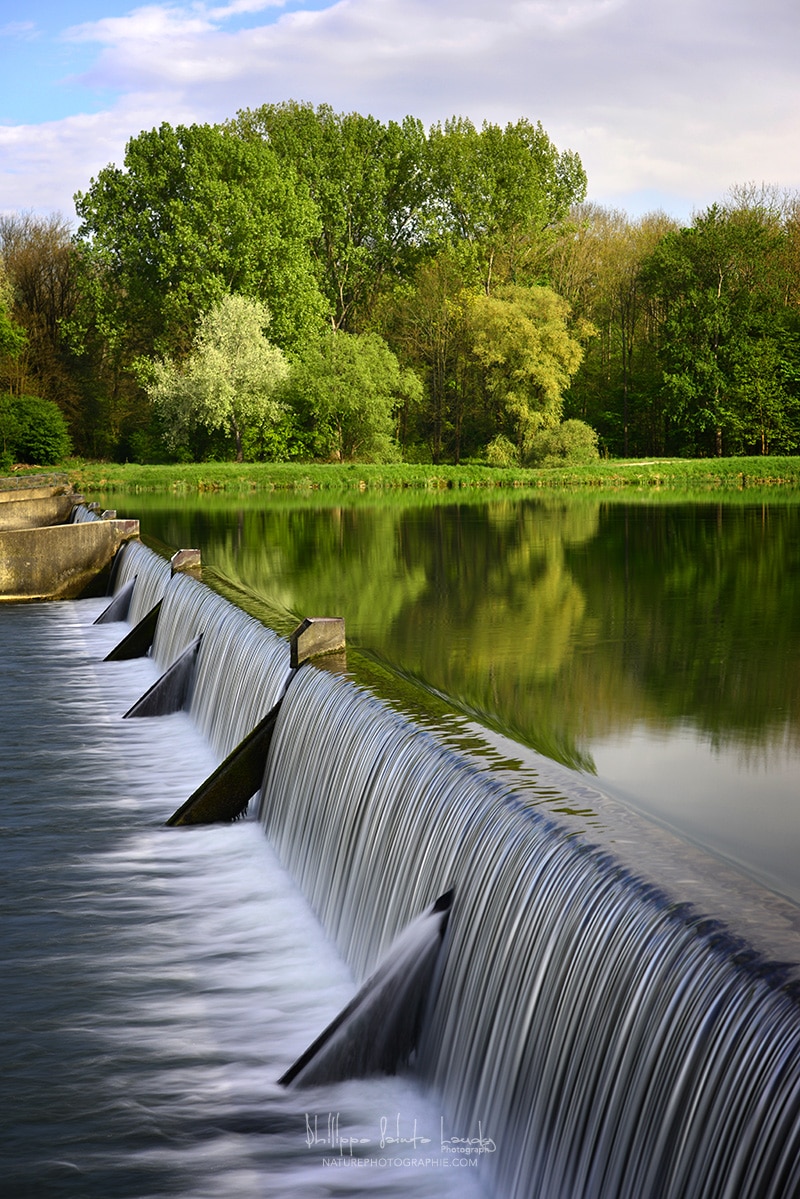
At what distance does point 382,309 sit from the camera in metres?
71.4

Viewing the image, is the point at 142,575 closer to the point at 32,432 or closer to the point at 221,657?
the point at 221,657

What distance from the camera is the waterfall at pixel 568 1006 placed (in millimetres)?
3229

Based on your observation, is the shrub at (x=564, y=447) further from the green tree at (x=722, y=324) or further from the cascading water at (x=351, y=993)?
the cascading water at (x=351, y=993)

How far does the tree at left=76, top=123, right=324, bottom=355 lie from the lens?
5762 centimetres

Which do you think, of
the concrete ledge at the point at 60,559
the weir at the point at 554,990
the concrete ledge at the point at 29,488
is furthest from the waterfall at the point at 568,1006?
the concrete ledge at the point at 29,488

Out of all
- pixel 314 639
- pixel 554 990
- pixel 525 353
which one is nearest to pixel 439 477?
pixel 525 353

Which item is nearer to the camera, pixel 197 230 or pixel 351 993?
pixel 351 993

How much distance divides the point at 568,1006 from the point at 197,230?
57.5 metres

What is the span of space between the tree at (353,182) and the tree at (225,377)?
546 inches

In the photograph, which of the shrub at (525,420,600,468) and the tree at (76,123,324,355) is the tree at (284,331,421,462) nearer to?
the tree at (76,123,324,355)

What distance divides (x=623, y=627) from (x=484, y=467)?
43861mm

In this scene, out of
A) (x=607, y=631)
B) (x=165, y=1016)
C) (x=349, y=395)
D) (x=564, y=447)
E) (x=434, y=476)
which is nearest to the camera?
(x=165, y=1016)

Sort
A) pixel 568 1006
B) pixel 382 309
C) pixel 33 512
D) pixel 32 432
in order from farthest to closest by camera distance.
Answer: pixel 382 309
pixel 32 432
pixel 33 512
pixel 568 1006

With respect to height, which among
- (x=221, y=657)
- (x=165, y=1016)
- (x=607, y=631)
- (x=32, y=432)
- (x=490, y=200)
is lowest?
(x=165, y=1016)
